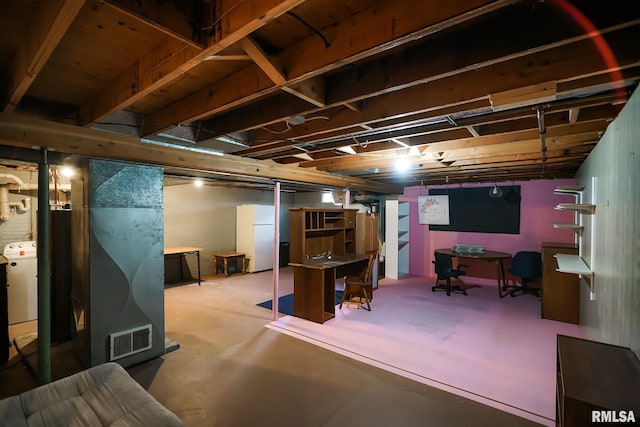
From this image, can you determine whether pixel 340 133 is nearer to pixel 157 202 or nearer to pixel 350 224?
pixel 157 202

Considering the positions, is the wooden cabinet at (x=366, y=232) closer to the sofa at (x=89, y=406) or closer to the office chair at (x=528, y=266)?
the office chair at (x=528, y=266)

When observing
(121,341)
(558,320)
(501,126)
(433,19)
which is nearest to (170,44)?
(433,19)

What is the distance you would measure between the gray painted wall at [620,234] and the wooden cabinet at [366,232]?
3.74 m

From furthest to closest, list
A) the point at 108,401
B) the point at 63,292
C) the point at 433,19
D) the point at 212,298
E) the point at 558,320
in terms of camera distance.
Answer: the point at 212,298, the point at 558,320, the point at 63,292, the point at 108,401, the point at 433,19

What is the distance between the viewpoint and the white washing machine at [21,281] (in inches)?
165

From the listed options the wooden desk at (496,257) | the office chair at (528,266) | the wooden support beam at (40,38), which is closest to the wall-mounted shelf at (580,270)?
the office chair at (528,266)

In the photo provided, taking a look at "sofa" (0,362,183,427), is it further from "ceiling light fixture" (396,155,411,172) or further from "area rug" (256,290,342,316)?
"ceiling light fixture" (396,155,411,172)

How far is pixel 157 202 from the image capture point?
3.26 m

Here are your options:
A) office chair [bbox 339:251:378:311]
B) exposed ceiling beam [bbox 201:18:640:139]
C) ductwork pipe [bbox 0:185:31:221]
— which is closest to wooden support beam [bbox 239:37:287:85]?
exposed ceiling beam [bbox 201:18:640:139]

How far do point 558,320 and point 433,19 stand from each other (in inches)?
201

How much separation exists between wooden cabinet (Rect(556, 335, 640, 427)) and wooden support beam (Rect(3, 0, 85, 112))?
2297 mm

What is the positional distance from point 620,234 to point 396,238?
534 centimetres

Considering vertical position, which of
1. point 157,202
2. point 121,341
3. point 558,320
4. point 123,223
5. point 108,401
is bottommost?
point 558,320

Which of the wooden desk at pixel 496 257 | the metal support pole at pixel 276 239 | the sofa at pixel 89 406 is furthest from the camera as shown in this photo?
the wooden desk at pixel 496 257
